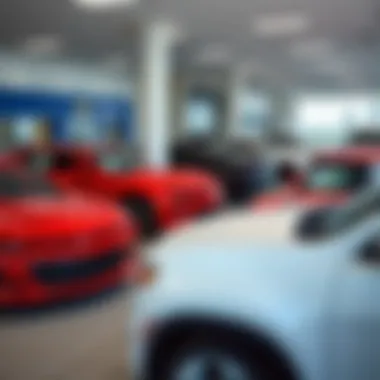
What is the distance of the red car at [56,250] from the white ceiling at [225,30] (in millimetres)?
4013

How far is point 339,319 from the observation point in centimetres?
246

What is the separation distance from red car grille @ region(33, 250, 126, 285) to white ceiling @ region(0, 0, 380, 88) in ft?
14.6

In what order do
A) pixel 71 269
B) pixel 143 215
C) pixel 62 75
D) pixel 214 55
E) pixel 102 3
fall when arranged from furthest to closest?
pixel 62 75 < pixel 214 55 < pixel 102 3 < pixel 143 215 < pixel 71 269

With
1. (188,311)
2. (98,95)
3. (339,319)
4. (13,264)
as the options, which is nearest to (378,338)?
(339,319)

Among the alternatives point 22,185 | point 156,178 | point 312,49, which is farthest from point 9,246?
point 312,49

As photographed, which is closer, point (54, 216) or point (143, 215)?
point (54, 216)

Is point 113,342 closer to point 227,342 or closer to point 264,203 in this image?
point 227,342

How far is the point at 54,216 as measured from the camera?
5.15 meters

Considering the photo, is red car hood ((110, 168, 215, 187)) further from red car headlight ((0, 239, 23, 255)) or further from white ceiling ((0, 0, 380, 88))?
red car headlight ((0, 239, 23, 255))

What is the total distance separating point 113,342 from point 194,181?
414 centimetres

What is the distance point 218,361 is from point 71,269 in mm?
2370

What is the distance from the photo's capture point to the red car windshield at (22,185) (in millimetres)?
5625

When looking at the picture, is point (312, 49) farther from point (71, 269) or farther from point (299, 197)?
point (71, 269)

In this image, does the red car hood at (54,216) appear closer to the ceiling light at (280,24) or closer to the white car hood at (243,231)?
the white car hood at (243,231)
